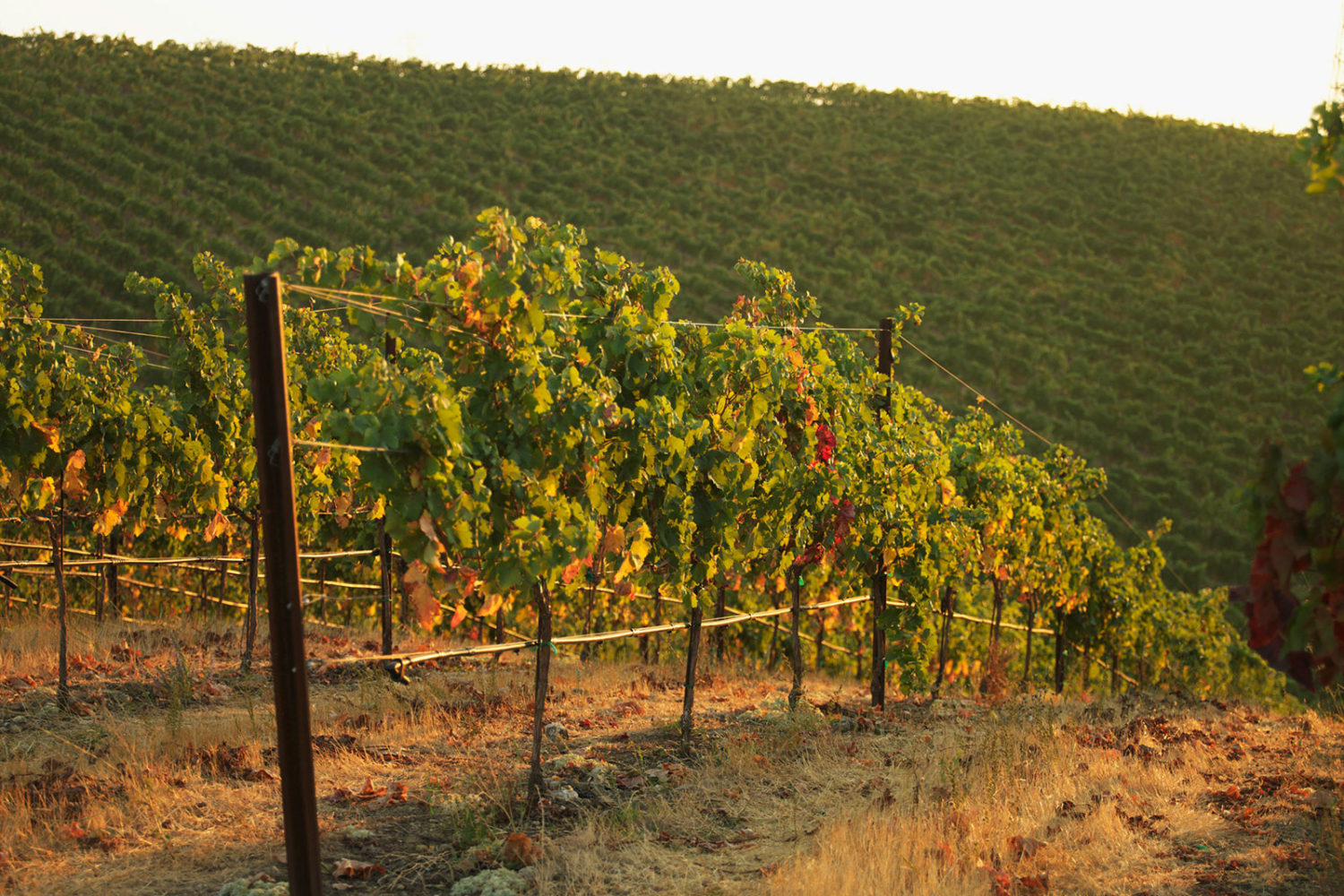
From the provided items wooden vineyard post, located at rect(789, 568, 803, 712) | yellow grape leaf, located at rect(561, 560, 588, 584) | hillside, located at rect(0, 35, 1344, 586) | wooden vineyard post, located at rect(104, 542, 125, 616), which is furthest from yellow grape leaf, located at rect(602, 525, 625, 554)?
hillside, located at rect(0, 35, 1344, 586)

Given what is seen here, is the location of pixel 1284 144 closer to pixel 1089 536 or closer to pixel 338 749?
pixel 1089 536

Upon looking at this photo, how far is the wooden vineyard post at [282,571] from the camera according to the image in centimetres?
385

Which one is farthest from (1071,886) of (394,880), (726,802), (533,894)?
(394,880)

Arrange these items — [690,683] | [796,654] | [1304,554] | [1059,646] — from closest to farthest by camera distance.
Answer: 1. [1304,554]
2. [690,683]
3. [796,654]
4. [1059,646]

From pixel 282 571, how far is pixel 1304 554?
373 cm

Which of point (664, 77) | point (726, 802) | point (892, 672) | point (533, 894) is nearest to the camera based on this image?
point (533, 894)

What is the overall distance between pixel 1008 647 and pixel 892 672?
4.81m

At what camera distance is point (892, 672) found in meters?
12.4

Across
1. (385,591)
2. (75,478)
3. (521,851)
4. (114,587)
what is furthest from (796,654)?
(114,587)

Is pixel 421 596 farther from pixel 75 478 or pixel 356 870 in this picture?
pixel 75 478

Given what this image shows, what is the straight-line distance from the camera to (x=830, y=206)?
3709 centimetres

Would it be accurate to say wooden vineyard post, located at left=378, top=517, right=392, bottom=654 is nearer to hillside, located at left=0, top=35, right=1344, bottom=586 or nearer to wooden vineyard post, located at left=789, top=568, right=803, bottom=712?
wooden vineyard post, located at left=789, top=568, right=803, bottom=712

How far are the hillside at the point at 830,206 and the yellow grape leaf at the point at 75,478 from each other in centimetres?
2021

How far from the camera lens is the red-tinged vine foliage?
115 inches
